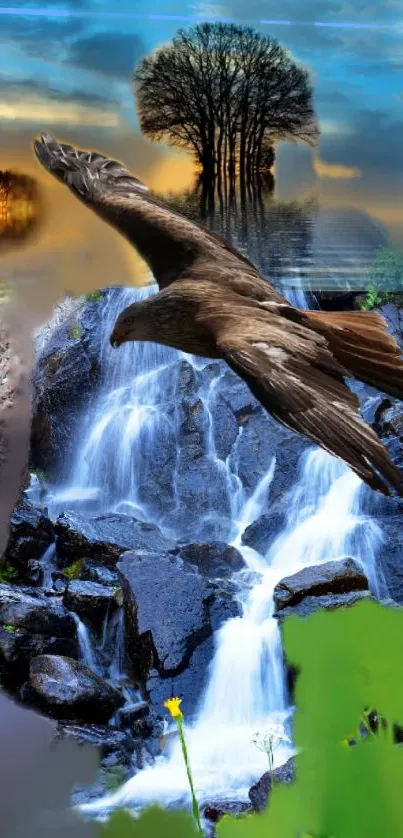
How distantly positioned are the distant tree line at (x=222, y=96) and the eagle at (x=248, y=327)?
3.99 feet

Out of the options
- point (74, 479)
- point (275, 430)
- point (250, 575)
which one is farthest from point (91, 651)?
point (275, 430)

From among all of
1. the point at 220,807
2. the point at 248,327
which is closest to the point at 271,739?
the point at 248,327

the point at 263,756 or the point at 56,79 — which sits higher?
the point at 56,79

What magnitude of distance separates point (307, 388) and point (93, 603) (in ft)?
7.09

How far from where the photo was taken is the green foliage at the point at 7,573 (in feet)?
11.2

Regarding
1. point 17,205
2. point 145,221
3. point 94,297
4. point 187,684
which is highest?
point 17,205

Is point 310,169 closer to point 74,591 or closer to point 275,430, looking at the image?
point 275,430

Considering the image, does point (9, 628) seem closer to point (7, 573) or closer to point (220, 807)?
point (7, 573)

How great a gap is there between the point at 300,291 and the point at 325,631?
3.07 metres

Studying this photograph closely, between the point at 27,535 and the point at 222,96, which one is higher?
the point at 222,96

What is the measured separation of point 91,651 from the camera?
10.2 feet

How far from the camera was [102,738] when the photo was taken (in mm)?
2717

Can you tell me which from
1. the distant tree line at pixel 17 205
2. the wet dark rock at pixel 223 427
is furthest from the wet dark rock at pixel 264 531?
the distant tree line at pixel 17 205

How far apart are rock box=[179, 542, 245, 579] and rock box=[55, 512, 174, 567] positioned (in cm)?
8
